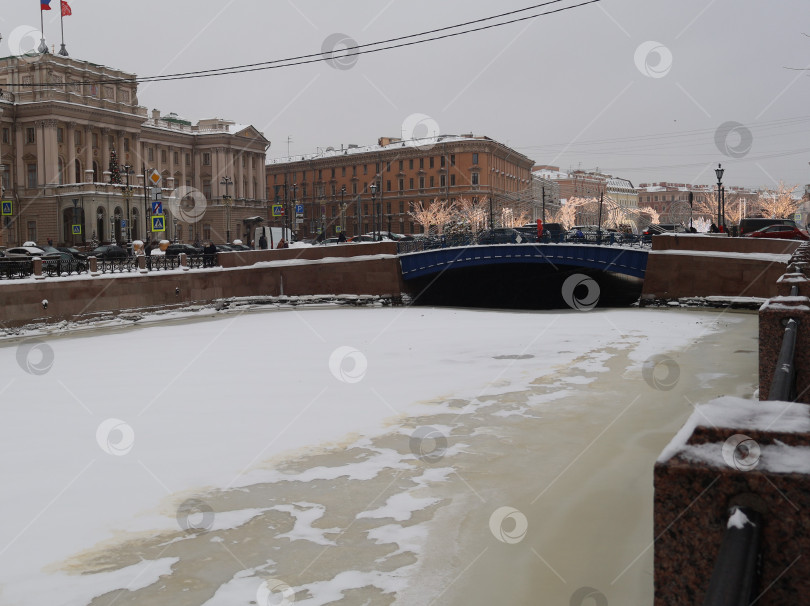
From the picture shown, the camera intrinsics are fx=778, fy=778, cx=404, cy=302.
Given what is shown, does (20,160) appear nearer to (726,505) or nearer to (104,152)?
(104,152)

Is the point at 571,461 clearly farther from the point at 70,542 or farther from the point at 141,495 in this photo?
the point at 70,542

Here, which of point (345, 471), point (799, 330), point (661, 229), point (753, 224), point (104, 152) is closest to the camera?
point (799, 330)

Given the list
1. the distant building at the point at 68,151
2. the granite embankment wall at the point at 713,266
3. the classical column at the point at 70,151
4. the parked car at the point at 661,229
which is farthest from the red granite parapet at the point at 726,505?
the classical column at the point at 70,151

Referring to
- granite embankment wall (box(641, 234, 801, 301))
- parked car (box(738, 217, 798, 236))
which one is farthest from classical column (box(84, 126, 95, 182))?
granite embankment wall (box(641, 234, 801, 301))

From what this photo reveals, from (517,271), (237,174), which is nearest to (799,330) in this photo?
(517,271)

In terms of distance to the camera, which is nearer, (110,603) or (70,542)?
(110,603)

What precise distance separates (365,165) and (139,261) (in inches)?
2897

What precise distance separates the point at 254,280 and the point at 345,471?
2676cm

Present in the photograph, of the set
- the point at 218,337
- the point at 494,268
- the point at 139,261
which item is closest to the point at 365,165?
the point at 494,268

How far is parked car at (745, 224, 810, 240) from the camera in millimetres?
33625

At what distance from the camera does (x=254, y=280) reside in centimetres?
3572

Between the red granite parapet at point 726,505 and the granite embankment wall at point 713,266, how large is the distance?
87.3 ft

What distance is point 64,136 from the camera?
75438 millimetres

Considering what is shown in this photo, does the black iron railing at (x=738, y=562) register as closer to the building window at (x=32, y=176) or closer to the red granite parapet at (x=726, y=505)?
the red granite parapet at (x=726, y=505)
